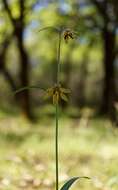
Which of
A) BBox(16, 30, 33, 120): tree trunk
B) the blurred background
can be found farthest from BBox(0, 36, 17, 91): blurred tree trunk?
BBox(16, 30, 33, 120): tree trunk

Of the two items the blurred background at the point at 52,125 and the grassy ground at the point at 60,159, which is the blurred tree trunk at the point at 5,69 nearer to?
the blurred background at the point at 52,125

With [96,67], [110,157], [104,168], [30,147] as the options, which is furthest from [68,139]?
[96,67]

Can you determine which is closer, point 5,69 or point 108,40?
point 5,69

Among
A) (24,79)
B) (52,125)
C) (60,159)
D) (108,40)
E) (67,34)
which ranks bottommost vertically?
(52,125)

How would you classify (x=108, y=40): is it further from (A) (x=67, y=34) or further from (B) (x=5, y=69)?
(A) (x=67, y=34)

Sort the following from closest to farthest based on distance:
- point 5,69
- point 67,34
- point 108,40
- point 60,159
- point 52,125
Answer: point 67,34, point 60,159, point 52,125, point 5,69, point 108,40

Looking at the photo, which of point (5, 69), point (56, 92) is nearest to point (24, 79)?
point (5, 69)

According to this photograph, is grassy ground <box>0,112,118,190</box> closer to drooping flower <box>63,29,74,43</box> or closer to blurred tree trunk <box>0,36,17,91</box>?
drooping flower <box>63,29,74,43</box>

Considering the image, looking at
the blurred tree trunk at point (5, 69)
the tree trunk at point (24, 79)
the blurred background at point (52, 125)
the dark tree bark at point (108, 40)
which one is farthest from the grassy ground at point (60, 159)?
the blurred tree trunk at point (5, 69)
